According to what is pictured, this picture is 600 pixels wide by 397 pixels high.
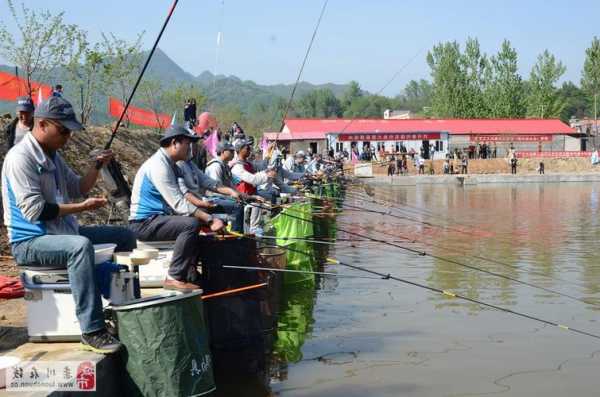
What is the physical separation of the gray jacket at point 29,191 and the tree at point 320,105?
13658 centimetres

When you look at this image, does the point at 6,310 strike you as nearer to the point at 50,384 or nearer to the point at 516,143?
the point at 50,384

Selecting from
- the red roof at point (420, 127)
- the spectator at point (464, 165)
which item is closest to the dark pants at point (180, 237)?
the spectator at point (464, 165)

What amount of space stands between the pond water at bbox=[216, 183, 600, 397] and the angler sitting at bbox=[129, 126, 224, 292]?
1052 millimetres

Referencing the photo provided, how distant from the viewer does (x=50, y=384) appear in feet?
13.9

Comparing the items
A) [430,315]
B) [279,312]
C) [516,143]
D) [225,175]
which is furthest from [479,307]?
[516,143]

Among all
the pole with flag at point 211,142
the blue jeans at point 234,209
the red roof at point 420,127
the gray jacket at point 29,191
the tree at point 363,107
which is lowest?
the blue jeans at point 234,209

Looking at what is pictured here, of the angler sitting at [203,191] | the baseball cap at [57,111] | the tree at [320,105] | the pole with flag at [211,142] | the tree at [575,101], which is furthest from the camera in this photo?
the tree at [320,105]

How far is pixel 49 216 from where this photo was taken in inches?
178

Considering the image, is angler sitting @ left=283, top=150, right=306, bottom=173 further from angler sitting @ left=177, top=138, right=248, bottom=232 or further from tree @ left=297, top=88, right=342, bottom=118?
tree @ left=297, top=88, right=342, bottom=118

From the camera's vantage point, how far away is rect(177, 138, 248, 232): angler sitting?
6.51 m

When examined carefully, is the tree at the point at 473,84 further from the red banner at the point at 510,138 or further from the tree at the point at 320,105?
the tree at the point at 320,105

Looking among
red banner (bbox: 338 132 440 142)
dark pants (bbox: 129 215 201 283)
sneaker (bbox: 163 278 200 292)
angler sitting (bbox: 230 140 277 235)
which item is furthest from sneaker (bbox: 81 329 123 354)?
red banner (bbox: 338 132 440 142)

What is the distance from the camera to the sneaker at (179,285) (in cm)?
569

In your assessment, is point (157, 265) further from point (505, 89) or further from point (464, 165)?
point (505, 89)
